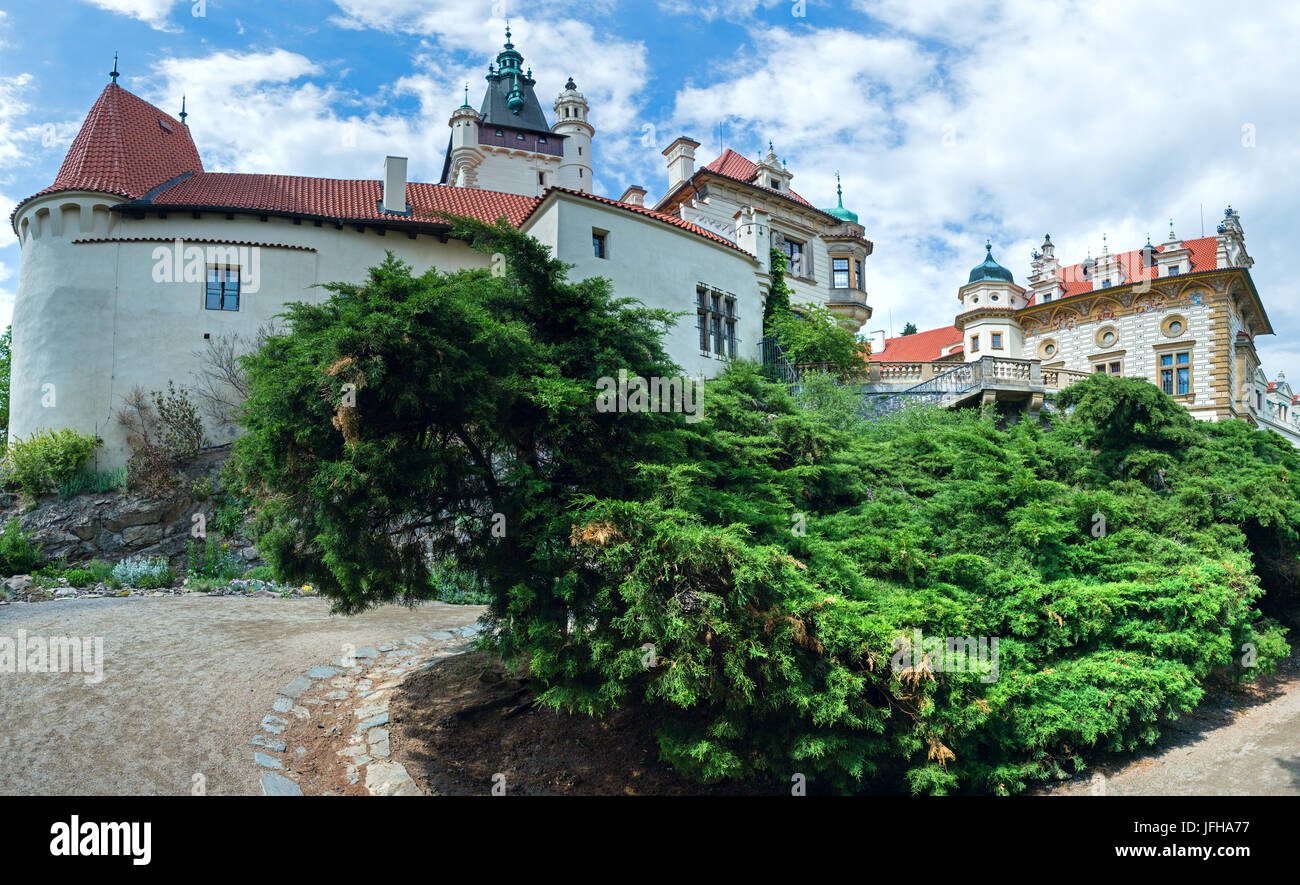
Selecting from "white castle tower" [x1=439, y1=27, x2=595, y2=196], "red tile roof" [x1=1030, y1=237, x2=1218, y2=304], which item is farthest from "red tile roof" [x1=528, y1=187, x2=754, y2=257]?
"red tile roof" [x1=1030, y1=237, x2=1218, y2=304]

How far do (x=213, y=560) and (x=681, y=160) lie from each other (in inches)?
923

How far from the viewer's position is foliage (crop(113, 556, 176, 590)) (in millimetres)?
16688

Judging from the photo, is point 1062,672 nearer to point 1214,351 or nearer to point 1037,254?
point 1214,351

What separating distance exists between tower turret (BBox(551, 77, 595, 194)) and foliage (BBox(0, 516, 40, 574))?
1137 inches

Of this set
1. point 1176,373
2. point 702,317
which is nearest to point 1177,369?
point 1176,373

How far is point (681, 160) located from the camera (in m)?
30.4

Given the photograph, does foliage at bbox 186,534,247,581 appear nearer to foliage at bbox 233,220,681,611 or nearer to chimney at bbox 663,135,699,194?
foliage at bbox 233,220,681,611

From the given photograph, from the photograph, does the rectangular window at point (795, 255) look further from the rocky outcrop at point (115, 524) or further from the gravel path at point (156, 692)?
the rocky outcrop at point (115, 524)

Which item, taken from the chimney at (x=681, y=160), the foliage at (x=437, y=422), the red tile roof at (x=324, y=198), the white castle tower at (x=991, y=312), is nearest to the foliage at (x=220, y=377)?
the red tile roof at (x=324, y=198)

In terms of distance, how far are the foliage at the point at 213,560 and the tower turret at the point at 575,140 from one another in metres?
26.8

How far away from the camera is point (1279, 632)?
14.4m

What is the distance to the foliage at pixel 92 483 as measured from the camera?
18.8 meters
